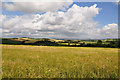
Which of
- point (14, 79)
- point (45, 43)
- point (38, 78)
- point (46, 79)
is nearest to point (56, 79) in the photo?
point (46, 79)

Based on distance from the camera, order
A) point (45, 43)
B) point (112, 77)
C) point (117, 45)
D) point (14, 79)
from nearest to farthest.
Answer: point (14, 79)
point (112, 77)
point (117, 45)
point (45, 43)

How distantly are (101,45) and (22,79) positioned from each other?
8270cm

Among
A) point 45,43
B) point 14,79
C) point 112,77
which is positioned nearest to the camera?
point 14,79

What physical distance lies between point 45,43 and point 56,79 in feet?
254

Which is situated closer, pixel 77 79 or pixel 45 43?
pixel 77 79

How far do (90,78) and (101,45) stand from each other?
266ft

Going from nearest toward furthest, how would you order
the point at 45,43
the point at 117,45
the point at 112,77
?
the point at 112,77 → the point at 117,45 → the point at 45,43

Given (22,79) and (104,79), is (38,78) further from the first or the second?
(104,79)

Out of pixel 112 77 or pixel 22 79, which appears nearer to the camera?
pixel 22 79

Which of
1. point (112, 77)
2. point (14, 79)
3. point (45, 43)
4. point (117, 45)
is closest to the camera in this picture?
point (14, 79)

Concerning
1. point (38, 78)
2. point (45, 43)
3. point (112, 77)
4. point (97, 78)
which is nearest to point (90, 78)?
point (97, 78)

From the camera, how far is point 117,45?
7450 cm

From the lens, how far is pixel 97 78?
455 centimetres

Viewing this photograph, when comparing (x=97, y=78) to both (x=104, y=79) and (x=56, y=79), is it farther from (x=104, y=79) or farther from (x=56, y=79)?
(x=56, y=79)
